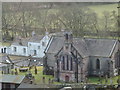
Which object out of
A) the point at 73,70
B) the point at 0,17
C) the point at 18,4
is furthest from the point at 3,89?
the point at 0,17

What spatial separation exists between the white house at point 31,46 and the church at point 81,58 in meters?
1.04

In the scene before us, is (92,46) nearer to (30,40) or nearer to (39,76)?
(39,76)

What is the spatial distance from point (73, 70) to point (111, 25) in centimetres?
199

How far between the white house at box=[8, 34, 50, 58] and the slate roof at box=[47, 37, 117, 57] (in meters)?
1.07

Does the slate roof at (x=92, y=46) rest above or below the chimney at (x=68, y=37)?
below

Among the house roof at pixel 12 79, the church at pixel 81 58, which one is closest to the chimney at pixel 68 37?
the church at pixel 81 58

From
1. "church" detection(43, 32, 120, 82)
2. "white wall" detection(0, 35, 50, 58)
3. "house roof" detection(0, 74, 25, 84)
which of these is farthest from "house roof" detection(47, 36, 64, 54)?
"house roof" detection(0, 74, 25, 84)

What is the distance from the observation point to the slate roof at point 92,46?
8.04 metres

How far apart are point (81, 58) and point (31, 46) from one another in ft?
7.21

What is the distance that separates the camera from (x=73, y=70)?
25.8 feet

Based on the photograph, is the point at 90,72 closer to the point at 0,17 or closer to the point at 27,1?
the point at 27,1

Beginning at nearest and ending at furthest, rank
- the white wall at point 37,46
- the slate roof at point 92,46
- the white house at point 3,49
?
the slate roof at point 92,46 < the white wall at point 37,46 < the white house at point 3,49

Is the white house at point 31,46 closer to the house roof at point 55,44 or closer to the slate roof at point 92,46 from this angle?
the house roof at point 55,44

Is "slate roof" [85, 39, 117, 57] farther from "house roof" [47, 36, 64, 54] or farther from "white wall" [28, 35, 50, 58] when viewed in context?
"white wall" [28, 35, 50, 58]
